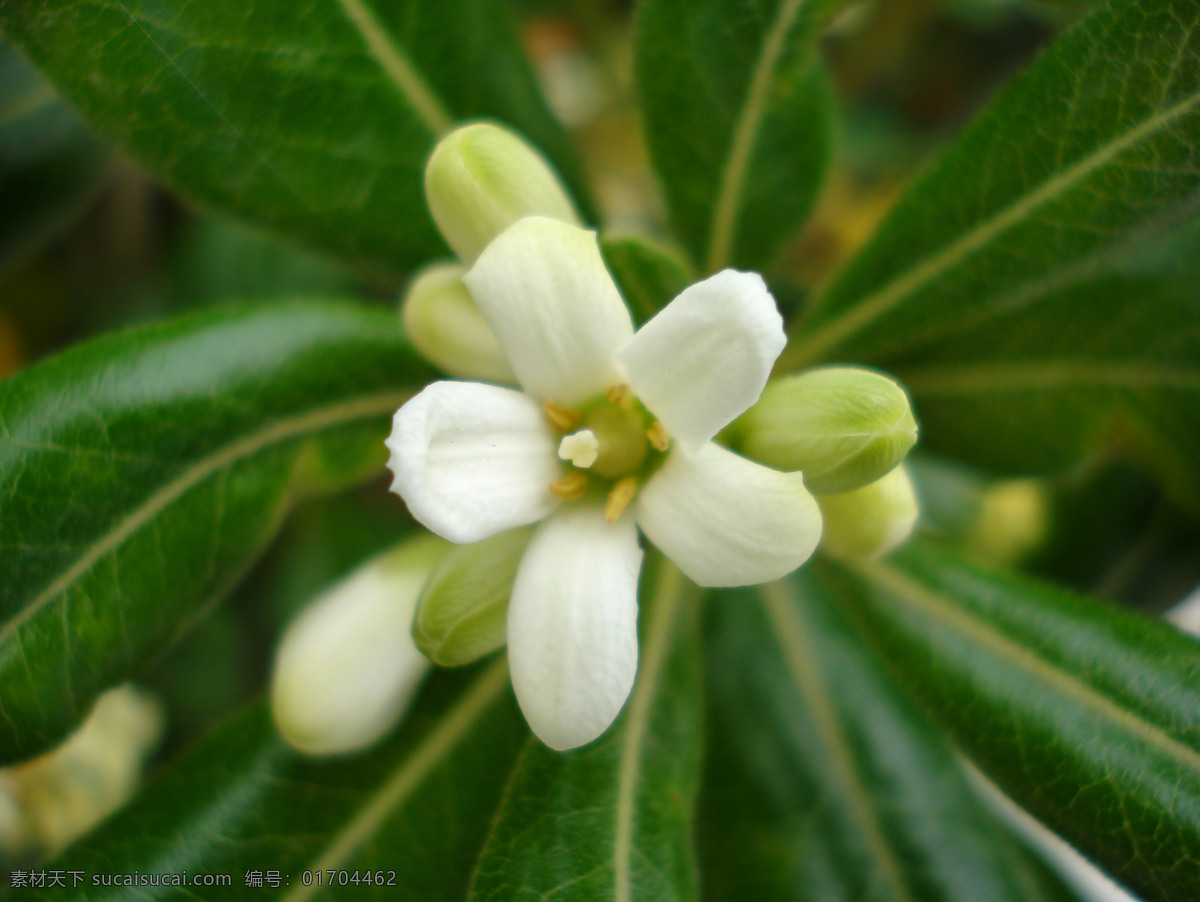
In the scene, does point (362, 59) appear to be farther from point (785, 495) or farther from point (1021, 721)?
point (1021, 721)

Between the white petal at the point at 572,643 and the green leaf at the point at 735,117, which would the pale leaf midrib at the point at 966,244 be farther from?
the white petal at the point at 572,643

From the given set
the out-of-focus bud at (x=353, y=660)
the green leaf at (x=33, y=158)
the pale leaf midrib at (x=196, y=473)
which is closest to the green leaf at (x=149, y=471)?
the pale leaf midrib at (x=196, y=473)

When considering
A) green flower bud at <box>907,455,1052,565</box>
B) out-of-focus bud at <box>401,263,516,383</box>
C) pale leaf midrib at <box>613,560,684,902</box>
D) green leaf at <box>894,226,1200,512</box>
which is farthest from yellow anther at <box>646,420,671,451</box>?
green flower bud at <box>907,455,1052,565</box>

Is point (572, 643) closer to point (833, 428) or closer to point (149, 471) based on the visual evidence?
point (833, 428)

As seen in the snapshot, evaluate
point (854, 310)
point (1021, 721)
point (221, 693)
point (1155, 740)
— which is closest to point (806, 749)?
point (1021, 721)

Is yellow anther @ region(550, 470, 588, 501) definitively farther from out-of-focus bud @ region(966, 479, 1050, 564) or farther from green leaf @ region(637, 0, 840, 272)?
out-of-focus bud @ region(966, 479, 1050, 564)

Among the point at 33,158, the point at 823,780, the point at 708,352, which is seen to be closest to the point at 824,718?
the point at 823,780
